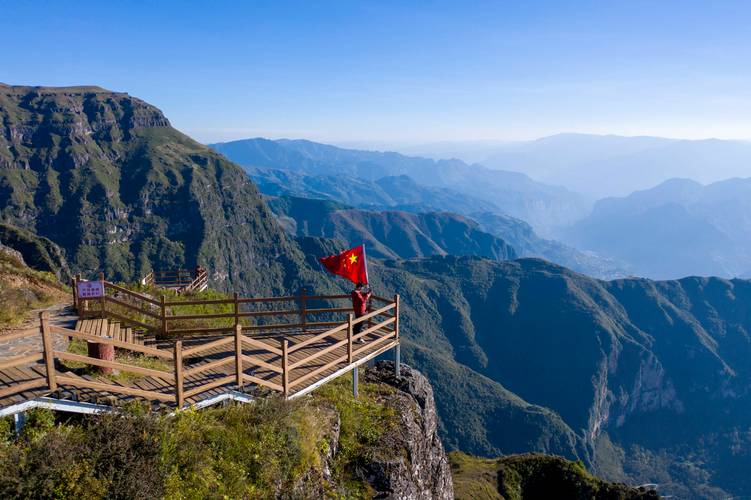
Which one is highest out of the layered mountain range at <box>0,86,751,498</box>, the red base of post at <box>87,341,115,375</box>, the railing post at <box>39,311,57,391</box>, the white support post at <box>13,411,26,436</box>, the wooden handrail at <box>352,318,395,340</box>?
the railing post at <box>39,311,57,391</box>

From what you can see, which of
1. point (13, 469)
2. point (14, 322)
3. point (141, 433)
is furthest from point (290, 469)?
point (14, 322)

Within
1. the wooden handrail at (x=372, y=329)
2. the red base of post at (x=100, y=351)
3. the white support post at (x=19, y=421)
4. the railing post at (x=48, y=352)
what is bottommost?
the wooden handrail at (x=372, y=329)

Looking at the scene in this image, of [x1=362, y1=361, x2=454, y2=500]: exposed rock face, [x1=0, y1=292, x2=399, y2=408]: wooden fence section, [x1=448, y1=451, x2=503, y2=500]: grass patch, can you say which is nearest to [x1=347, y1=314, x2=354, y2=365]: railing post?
[x1=0, y1=292, x2=399, y2=408]: wooden fence section

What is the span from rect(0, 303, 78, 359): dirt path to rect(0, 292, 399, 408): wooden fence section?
489 mm

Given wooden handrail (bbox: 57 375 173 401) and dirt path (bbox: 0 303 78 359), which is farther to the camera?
dirt path (bbox: 0 303 78 359)

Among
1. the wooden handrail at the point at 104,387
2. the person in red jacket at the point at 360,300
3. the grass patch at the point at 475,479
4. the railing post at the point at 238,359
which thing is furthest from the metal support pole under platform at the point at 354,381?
the grass patch at the point at 475,479

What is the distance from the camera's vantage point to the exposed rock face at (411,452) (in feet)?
39.3

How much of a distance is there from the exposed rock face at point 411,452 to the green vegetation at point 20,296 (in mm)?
11302

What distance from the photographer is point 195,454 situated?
27.3ft

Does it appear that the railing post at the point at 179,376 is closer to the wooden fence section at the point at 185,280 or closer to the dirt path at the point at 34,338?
the dirt path at the point at 34,338

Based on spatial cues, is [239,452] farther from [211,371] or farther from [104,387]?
[211,371]

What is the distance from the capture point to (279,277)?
649 ft

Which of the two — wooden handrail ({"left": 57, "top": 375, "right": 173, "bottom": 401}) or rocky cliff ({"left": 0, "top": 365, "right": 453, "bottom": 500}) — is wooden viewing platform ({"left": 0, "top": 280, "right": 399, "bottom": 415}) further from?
rocky cliff ({"left": 0, "top": 365, "right": 453, "bottom": 500})

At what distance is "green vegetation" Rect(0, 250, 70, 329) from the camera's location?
45.6ft
